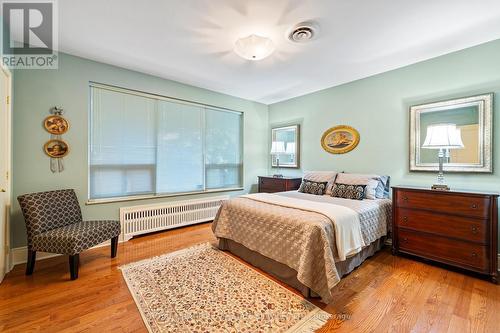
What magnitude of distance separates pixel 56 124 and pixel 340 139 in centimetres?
420

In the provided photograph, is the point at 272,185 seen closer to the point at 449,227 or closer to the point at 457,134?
the point at 449,227

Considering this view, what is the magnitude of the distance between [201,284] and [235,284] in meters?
0.33

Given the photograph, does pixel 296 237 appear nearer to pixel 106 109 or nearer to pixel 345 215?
pixel 345 215

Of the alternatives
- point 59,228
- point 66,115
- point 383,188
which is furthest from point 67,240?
point 383,188

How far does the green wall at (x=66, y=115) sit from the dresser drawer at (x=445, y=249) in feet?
11.9

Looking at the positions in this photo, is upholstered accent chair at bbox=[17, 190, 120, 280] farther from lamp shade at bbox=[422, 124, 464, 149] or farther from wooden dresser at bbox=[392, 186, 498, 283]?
lamp shade at bbox=[422, 124, 464, 149]

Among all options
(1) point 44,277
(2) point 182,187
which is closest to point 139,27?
(2) point 182,187

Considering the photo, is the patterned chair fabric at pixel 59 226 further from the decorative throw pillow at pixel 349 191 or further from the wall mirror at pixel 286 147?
the wall mirror at pixel 286 147

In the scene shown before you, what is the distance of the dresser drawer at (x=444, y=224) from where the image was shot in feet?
7.25

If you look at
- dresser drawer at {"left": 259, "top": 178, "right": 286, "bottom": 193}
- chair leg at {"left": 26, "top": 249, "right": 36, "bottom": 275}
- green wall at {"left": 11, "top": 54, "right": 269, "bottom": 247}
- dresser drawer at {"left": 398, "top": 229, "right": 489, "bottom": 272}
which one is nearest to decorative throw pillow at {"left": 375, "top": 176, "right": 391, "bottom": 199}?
dresser drawer at {"left": 398, "top": 229, "right": 489, "bottom": 272}

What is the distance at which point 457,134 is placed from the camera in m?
2.51

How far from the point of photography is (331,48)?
8.77 feet
